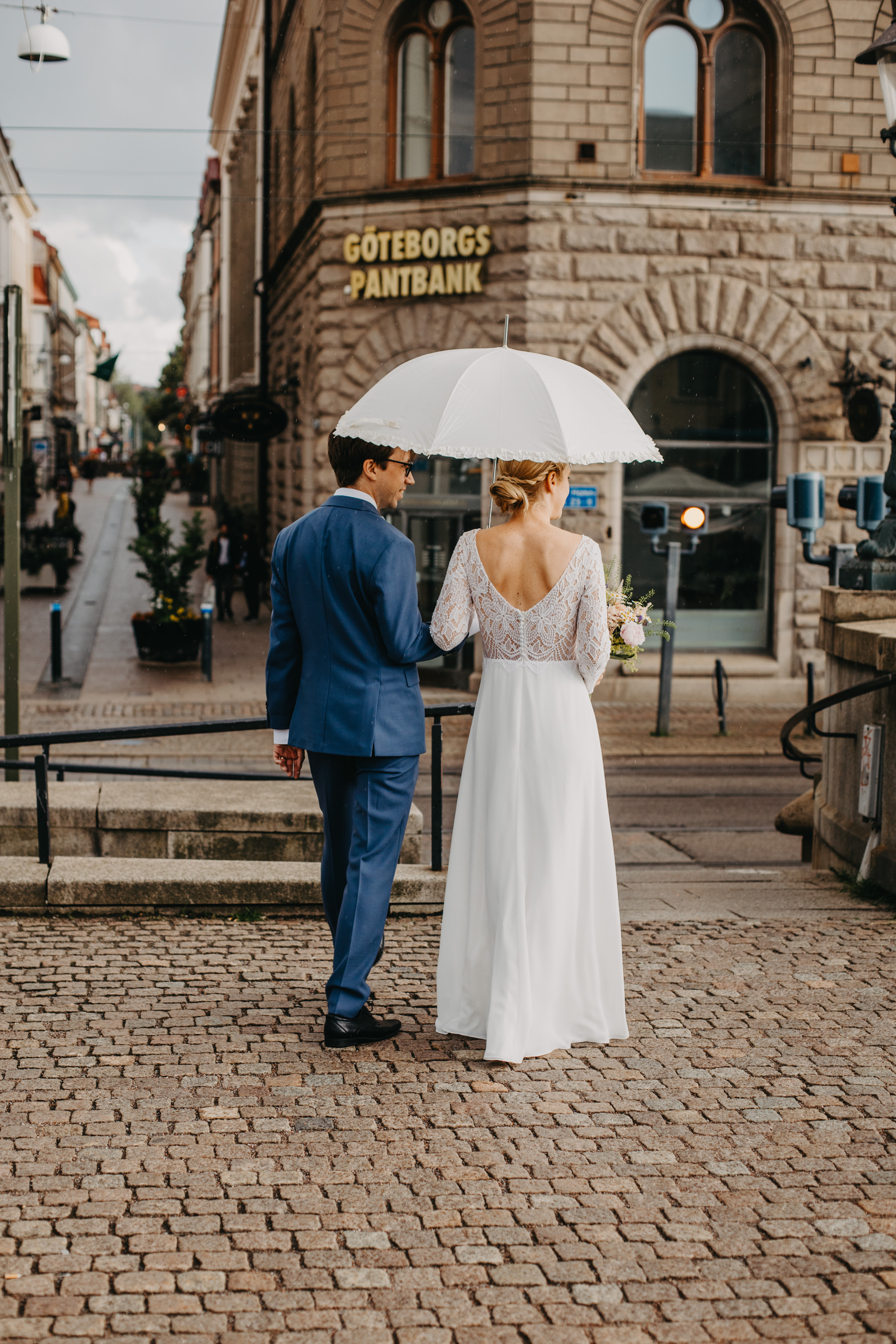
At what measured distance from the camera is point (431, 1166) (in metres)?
3.78

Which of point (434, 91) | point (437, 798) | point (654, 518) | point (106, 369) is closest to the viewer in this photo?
point (437, 798)

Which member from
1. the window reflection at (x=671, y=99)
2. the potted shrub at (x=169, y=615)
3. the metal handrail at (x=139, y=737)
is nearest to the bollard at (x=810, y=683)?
the window reflection at (x=671, y=99)

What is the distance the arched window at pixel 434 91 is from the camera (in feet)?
59.9

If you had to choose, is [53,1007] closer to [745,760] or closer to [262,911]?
[262,911]

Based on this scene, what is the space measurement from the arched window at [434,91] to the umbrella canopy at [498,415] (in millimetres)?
14390

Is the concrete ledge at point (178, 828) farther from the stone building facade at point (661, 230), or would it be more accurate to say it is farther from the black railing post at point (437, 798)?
the stone building facade at point (661, 230)

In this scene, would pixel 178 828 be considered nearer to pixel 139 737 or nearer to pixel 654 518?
pixel 139 737

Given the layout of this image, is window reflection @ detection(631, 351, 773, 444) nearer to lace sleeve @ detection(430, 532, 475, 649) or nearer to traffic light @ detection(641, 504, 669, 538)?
traffic light @ detection(641, 504, 669, 538)

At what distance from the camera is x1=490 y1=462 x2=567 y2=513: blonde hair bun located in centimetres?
457

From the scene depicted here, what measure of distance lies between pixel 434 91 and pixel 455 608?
15663 mm

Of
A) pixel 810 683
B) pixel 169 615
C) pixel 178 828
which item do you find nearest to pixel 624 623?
pixel 178 828

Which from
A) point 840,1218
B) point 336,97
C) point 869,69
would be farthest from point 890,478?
point 336,97

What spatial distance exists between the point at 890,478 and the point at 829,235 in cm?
1068

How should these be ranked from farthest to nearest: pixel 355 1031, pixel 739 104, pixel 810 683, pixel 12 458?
1. pixel 739 104
2. pixel 810 683
3. pixel 12 458
4. pixel 355 1031
